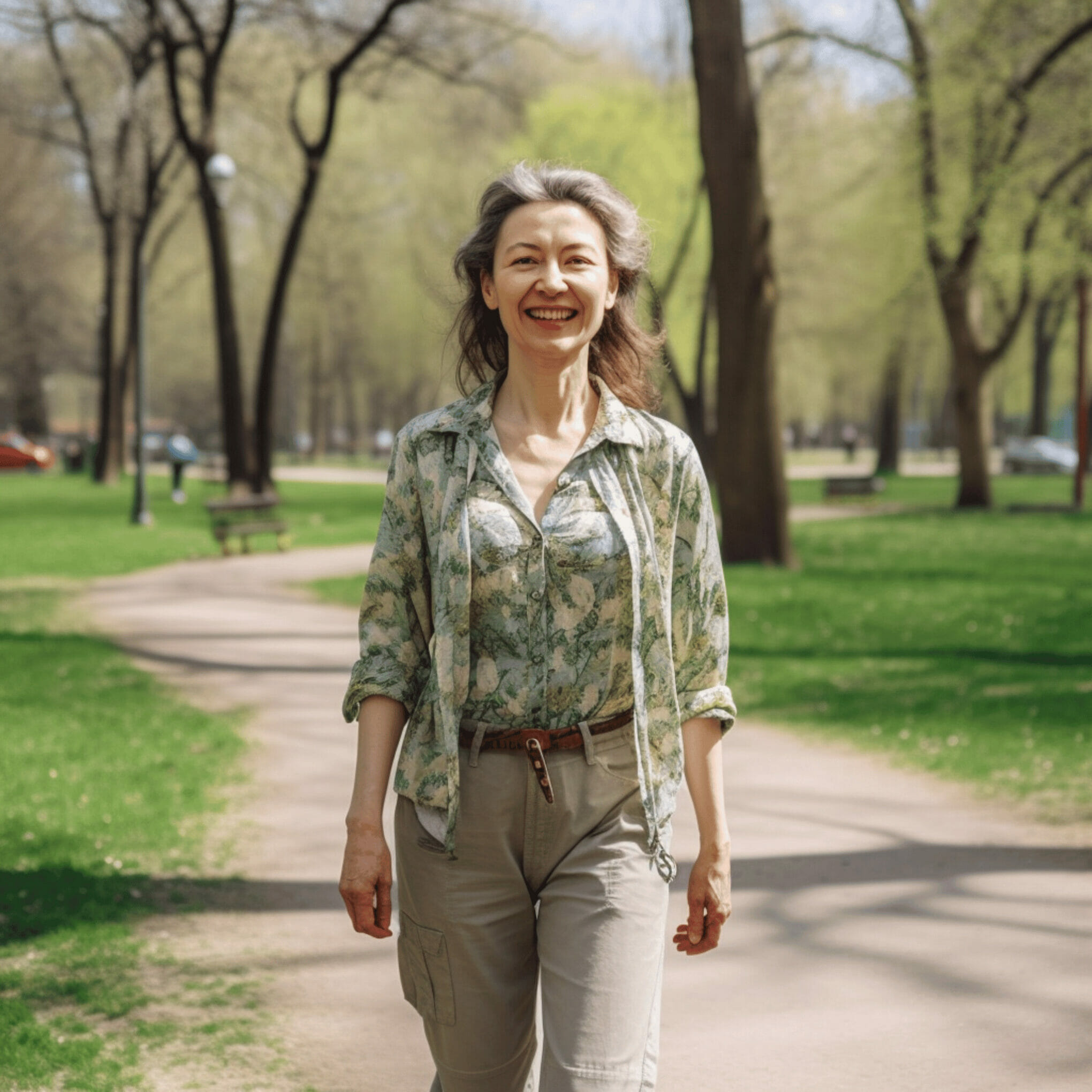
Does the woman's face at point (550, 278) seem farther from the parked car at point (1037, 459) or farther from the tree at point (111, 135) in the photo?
the parked car at point (1037, 459)

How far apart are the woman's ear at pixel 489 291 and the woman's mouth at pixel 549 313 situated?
0.11m

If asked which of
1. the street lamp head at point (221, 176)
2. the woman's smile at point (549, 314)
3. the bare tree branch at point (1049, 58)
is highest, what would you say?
the bare tree branch at point (1049, 58)

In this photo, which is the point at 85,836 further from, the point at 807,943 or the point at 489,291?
the point at 489,291

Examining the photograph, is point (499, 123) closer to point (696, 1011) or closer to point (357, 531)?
point (357, 531)

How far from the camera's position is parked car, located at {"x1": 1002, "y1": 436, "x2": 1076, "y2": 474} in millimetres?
41125

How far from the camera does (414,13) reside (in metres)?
24.2

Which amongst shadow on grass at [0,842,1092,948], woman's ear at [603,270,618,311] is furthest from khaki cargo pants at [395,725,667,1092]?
shadow on grass at [0,842,1092,948]

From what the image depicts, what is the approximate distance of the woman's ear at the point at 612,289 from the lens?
2783mm

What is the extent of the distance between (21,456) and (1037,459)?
3163cm

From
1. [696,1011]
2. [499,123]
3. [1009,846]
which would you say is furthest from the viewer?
[499,123]

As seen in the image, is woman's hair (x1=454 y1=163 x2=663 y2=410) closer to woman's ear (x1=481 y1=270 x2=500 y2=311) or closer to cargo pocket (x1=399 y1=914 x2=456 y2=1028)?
woman's ear (x1=481 y1=270 x2=500 y2=311)

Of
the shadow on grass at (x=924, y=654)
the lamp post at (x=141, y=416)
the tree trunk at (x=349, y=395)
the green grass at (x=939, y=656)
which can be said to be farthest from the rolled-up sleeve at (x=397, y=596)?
the tree trunk at (x=349, y=395)

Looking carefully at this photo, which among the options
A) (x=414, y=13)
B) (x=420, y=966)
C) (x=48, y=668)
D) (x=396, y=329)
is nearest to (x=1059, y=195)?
(x=414, y=13)

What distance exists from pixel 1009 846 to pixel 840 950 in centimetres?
166
